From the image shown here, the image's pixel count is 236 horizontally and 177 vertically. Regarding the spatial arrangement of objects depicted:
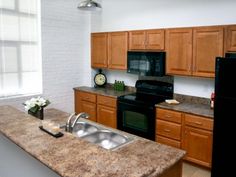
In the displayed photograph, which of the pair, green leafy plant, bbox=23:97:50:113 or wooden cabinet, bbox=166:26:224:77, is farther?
wooden cabinet, bbox=166:26:224:77

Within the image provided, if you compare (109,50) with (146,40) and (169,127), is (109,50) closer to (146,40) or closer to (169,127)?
(146,40)

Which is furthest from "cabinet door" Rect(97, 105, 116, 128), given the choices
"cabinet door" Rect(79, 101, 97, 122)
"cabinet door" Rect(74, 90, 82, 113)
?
"cabinet door" Rect(74, 90, 82, 113)

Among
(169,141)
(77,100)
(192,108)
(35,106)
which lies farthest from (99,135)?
(77,100)

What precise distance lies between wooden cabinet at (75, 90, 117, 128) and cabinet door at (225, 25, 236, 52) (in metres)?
2.07

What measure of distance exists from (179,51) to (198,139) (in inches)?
52.2

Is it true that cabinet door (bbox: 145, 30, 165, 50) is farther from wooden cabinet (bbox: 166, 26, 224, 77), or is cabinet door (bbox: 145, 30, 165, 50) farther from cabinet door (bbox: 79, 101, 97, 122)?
cabinet door (bbox: 79, 101, 97, 122)

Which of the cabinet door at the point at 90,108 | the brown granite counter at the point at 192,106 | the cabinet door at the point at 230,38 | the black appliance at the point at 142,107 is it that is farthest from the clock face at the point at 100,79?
the cabinet door at the point at 230,38

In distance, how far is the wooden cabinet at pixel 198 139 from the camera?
Answer: 3196 millimetres

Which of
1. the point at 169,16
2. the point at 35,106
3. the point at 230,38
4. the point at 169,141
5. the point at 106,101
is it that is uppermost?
the point at 169,16

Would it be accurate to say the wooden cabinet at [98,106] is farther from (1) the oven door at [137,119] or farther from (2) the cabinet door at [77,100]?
(1) the oven door at [137,119]

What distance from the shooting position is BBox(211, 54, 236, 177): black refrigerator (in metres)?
2.54

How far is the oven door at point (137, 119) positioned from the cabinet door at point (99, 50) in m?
1.13

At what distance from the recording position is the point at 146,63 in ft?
13.2

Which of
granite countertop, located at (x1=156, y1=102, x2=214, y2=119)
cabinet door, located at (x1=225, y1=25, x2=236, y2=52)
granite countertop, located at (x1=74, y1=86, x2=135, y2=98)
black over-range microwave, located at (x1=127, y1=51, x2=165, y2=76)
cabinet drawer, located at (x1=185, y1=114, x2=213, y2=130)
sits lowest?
cabinet drawer, located at (x1=185, y1=114, x2=213, y2=130)
